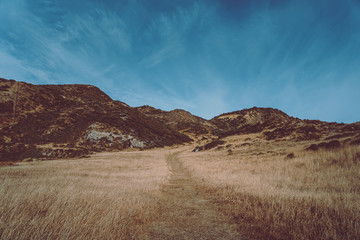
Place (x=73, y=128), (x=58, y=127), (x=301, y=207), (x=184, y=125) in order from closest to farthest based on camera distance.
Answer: (x=301, y=207) < (x=58, y=127) < (x=73, y=128) < (x=184, y=125)

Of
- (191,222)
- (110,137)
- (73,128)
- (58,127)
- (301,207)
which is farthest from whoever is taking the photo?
(110,137)

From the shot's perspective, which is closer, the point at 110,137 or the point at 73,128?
the point at 73,128

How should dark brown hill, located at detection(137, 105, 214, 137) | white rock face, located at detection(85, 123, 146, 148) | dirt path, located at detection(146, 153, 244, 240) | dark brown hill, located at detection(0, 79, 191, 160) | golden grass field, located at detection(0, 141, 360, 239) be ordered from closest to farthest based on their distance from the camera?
1. golden grass field, located at detection(0, 141, 360, 239)
2. dirt path, located at detection(146, 153, 244, 240)
3. dark brown hill, located at detection(0, 79, 191, 160)
4. white rock face, located at detection(85, 123, 146, 148)
5. dark brown hill, located at detection(137, 105, 214, 137)

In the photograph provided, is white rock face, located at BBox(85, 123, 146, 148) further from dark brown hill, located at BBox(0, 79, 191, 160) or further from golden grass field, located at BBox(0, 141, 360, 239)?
golden grass field, located at BBox(0, 141, 360, 239)

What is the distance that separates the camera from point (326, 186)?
626 centimetres

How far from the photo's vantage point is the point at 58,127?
42.3 metres

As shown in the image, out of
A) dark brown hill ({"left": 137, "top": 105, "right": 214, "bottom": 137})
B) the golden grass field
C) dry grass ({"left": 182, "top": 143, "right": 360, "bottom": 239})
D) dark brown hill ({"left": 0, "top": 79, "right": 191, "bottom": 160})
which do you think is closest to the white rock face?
dark brown hill ({"left": 0, "top": 79, "right": 191, "bottom": 160})

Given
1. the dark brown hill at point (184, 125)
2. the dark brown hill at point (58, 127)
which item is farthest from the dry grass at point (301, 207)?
the dark brown hill at point (184, 125)

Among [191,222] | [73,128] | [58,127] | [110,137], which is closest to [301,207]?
[191,222]

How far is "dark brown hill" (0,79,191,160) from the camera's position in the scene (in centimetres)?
3259

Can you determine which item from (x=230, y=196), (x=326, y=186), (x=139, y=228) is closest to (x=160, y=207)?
(x=139, y=228)

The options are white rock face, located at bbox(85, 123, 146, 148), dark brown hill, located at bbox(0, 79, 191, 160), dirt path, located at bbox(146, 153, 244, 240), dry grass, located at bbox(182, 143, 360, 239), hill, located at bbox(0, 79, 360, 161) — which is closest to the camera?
dry grass, located at bbox(182, 143, 360, 239)

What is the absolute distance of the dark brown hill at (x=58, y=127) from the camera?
32.6 metres

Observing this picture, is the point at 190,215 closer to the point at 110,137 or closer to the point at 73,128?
the point at 110,137
